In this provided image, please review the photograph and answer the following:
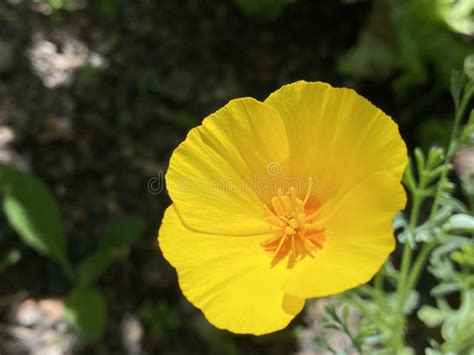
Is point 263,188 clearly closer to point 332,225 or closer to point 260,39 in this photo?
point 332,225

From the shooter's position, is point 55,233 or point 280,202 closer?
point 280,202

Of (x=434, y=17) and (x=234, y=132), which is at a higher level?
(x=234, y=132)

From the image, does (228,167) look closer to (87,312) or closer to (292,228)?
(292,228)

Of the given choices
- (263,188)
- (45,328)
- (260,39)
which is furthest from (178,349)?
(260,39)

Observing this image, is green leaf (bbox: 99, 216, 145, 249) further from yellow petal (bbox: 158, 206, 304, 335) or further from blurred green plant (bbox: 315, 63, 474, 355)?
yellow petal (bbox: 158, 206, 304, 335)

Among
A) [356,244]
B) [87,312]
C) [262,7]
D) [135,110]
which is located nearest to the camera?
[356,244]

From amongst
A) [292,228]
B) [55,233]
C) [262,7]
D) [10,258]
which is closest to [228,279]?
[292,228]

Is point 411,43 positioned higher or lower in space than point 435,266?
higher
